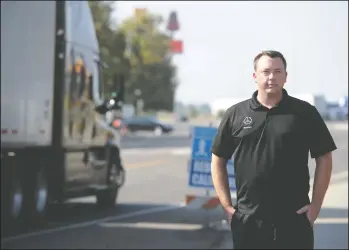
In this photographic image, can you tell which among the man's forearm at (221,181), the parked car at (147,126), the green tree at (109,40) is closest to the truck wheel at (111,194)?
the man's forearm at (221,181)

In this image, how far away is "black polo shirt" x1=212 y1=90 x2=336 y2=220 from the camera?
13.7ft

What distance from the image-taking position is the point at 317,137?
167 inches

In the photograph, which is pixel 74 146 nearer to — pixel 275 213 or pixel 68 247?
pixel 68 247

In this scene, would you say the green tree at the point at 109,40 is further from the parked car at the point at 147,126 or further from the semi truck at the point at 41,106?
the semi truck at the point at 41,106

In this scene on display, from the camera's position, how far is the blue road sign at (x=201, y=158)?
37.4ft

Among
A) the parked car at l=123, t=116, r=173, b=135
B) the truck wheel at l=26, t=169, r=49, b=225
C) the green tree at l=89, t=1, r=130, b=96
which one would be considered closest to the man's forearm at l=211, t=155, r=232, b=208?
the truck wheel at l=26, t=169, r=49, b=225

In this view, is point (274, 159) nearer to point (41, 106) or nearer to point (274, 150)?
point (274, 150)

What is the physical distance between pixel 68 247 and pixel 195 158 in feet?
7.85

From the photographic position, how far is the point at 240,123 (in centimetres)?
425

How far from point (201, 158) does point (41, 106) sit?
2398mm

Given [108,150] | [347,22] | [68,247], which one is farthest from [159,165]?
[347,22]

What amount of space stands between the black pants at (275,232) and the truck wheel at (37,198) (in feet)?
24.6

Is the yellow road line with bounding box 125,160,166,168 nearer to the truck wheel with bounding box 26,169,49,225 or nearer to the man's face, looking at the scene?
the truck wheel with bounding box 26,169,49,225

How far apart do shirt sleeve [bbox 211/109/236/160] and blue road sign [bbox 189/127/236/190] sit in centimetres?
699
